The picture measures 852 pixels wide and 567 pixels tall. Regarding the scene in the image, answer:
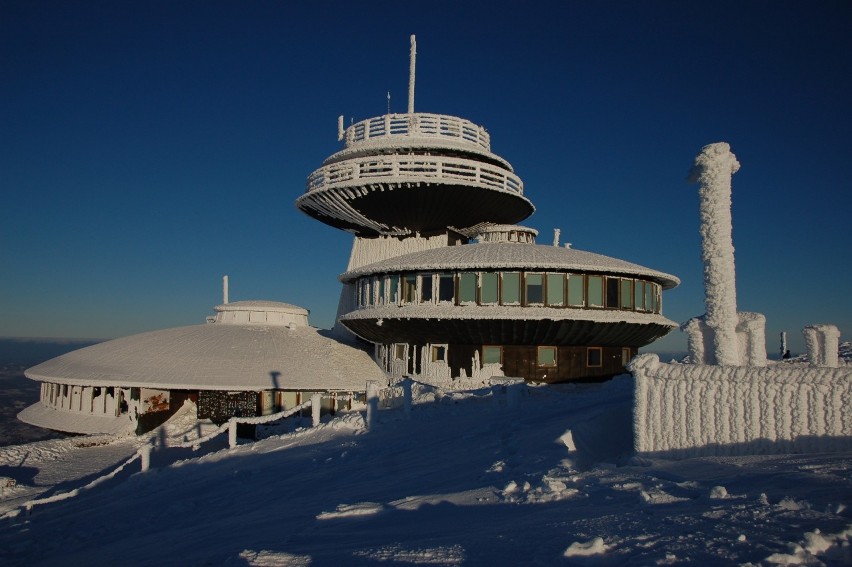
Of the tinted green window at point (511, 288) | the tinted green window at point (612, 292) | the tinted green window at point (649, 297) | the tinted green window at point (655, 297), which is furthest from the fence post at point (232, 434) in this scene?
the tinted green window at point (655, 297)

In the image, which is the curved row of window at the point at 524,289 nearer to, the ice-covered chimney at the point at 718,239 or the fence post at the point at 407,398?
the fence post at the point at 407,398

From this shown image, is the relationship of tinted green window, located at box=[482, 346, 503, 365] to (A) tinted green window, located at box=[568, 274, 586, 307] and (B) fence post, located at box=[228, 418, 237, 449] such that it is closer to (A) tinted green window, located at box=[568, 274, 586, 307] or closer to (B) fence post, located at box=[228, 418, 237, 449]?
(A) tinted green window, located at box=[568, 274, 586, 307]

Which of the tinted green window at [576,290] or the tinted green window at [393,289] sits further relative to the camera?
the tinted green window at [393,289]

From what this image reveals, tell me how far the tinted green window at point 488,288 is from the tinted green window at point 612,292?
4.86 meters

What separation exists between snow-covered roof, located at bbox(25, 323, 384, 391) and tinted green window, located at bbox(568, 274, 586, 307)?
11234 millimetres

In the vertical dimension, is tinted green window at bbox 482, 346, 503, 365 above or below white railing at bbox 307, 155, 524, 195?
below

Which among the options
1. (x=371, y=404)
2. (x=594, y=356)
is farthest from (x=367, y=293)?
(x=371, y=404)

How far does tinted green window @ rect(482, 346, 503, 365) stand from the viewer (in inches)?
1051

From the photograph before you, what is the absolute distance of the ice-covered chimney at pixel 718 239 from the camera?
12.5 m

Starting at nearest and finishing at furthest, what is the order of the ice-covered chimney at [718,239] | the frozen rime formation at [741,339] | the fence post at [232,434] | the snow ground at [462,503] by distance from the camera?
the snow ground at [462,503]
the ice-covered chimney at [718,239]
the frozen rime formation at [741,339]
the fence post at [232,434]

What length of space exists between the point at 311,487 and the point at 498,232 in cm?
2629

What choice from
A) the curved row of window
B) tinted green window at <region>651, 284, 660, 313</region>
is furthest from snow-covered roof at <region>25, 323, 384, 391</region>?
tinted green window at <region>651, 284, 660, 313</region>

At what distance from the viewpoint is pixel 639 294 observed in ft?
90.7

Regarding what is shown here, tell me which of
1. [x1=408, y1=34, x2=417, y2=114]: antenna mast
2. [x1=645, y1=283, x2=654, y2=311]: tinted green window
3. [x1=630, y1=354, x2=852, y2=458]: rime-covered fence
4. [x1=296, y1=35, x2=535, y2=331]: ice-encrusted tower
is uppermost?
[x1=408, y1=34, x2=417, y2=114]: antenna mast
